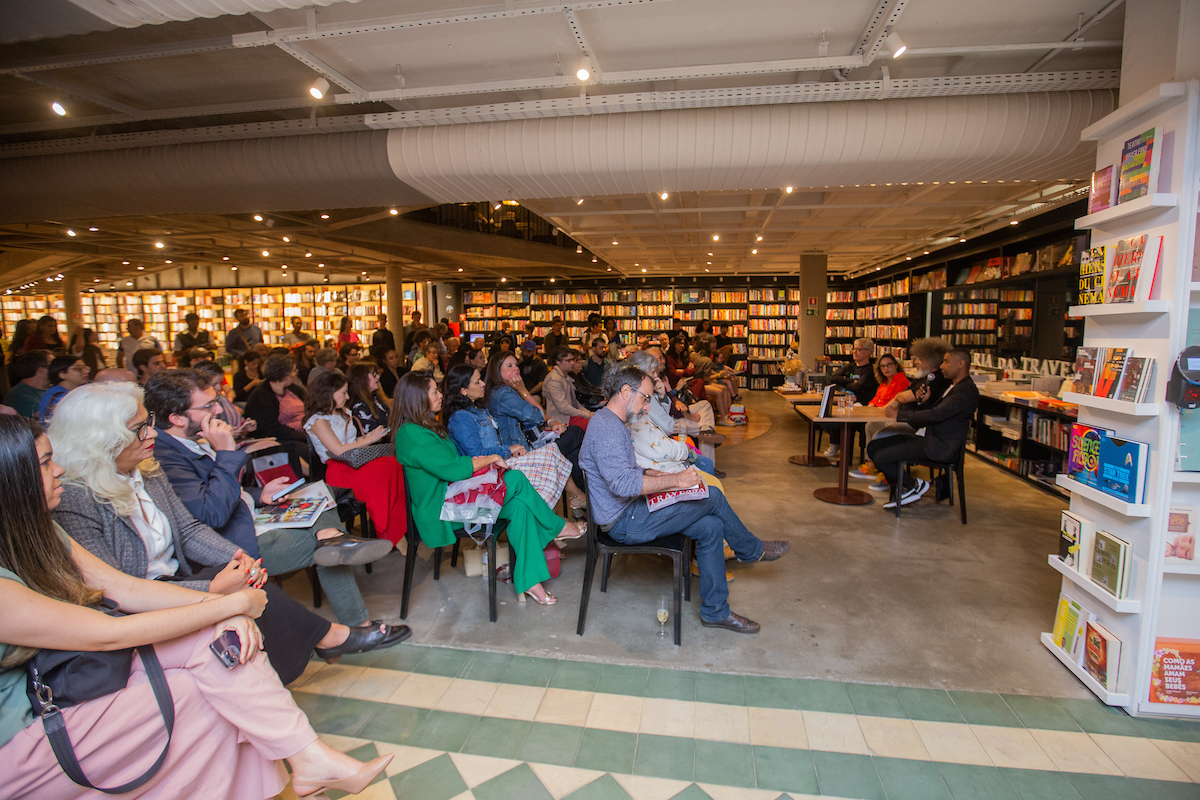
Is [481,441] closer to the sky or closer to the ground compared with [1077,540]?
closer to the sky

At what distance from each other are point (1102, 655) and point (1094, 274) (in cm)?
154

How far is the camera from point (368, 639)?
106 inches

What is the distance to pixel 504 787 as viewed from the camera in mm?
1960

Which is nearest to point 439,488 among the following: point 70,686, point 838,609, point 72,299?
point 70,686

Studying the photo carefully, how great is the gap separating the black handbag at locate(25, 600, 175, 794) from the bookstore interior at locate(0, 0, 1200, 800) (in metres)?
0.90

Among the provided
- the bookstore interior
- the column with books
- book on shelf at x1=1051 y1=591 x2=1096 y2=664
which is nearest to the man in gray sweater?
the bookstore interior

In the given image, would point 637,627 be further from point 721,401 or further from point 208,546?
point 721,401

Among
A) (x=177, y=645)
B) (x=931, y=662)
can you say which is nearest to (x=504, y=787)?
(x=177, y=645)

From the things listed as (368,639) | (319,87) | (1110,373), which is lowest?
(368,639)

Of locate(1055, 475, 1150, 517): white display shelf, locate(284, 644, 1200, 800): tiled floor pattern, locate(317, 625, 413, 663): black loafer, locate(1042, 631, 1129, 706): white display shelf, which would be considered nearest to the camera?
locate(284, 644, 1200, 800): tiled floor pattern

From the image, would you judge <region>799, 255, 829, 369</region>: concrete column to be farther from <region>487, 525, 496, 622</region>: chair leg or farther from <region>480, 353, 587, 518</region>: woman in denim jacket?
<region>487, 525, 496, 622</region>: chair leg

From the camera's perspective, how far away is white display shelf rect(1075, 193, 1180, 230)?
2.08 meters

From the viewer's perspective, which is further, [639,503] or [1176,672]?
[639,503]

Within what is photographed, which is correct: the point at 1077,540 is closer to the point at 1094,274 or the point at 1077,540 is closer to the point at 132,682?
the point at 1094,274
